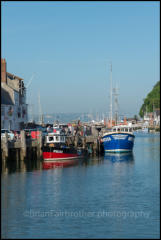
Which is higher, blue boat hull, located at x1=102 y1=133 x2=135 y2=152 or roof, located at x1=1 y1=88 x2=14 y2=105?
roof, located at x1=1 y1=88 x2=14 y2=105

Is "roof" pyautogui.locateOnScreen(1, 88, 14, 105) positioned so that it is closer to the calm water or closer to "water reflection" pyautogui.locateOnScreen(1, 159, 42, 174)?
"water reflection" pyautogui.locateOnScreen(1, 159, 42, 174)

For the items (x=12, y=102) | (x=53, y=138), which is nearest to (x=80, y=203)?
(x=53, y=138)

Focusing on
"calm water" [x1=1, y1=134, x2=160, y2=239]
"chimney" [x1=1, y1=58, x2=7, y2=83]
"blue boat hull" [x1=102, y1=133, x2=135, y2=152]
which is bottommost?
"calm water" [x1=1, y1=134, x2=160, y2=239]

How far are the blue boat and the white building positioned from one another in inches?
686

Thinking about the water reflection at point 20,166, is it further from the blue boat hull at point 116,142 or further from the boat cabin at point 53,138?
the blue boat hull at point 116,142

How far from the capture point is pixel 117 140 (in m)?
76.4

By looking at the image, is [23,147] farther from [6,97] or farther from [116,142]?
[6,97]

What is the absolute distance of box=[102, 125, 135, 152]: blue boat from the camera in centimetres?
7612

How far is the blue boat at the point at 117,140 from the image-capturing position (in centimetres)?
7612

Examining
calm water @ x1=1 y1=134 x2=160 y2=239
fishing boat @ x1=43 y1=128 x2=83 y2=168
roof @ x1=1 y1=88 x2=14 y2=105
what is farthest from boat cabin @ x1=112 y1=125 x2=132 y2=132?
calm water @ x1=1 y1=134 x2=160 y2=239

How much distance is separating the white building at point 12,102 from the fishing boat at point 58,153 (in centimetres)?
1737

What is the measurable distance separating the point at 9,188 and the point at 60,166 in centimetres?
1806

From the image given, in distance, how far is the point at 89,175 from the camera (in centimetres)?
5031

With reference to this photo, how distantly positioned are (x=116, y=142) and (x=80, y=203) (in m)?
41.9
